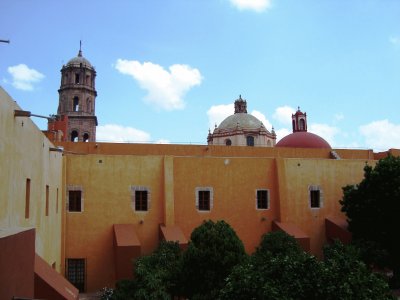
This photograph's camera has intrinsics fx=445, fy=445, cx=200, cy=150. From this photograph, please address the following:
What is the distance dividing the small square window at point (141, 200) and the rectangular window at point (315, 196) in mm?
6688

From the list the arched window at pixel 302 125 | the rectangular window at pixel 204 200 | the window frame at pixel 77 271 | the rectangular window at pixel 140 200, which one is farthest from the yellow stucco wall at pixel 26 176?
the arched window at pixel 302 125

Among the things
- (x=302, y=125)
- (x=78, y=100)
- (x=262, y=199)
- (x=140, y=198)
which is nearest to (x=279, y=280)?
(x=140, y=198)

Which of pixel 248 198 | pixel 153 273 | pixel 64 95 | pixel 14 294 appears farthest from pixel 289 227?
pixel 64 95

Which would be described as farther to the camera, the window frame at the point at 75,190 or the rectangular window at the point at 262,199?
the rectangular window at the point at 262,199

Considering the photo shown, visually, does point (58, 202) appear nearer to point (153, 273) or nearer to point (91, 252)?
point (91, 252)

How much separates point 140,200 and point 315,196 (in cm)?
716

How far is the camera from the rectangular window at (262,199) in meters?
17.8

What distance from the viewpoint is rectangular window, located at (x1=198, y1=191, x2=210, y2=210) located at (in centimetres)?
1720

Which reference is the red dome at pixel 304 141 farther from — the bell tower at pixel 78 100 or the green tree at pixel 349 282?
the green tree at pixel 349 282

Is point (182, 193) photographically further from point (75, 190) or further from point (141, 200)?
point (75, 190)

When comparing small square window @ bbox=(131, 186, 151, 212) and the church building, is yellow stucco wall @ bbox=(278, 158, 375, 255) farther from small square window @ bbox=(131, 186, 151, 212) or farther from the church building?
small square window @ bbox=(131, 186, 151, 212)

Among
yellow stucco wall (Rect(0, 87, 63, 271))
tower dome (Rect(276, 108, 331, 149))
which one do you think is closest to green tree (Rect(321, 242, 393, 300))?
yellow stucco wall (Rect(0, 87, 63, 271))

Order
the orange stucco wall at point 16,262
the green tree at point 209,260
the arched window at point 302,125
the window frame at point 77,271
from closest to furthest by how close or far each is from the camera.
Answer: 1. the orange stucco wall at point 16,262
2. the green tree at point 209,260
3. the window frame at point 77,271
4. the arched window at point 302,125

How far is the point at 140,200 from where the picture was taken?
54.4 ft
